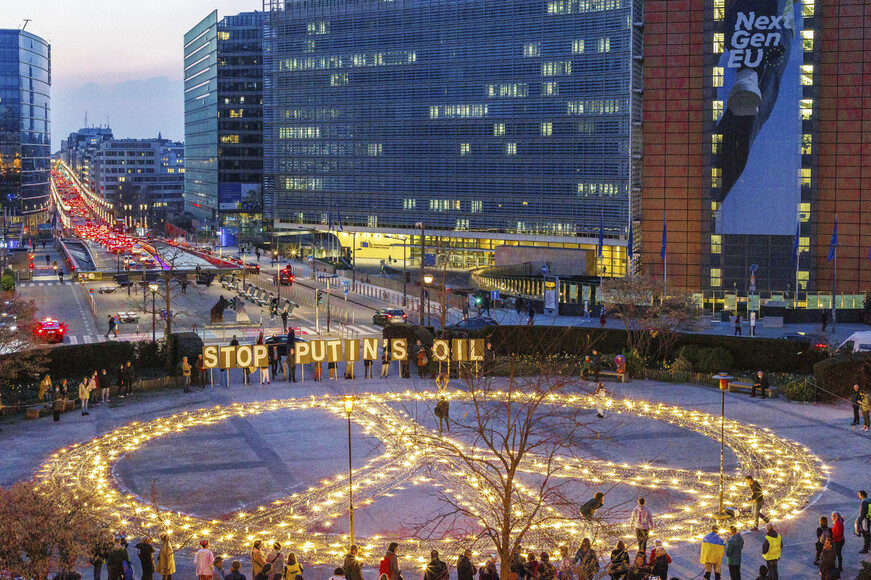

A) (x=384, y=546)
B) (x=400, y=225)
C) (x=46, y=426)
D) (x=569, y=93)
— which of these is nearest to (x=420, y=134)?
(x=400, y=225)

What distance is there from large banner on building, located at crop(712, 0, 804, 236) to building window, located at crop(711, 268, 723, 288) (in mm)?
4136

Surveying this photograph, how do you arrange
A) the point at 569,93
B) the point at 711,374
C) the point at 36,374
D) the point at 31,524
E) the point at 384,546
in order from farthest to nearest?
the point at 569,93, the point at 711,374, the point at 36,374, the point at 384,546, the point at 31,524

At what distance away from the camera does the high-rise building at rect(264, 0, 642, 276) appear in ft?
390

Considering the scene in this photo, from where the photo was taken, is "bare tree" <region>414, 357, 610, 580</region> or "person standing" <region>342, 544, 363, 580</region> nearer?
"person standing" <region>342, 544, 363, 580</region>

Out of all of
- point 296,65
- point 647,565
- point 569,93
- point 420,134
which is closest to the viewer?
point 647,565

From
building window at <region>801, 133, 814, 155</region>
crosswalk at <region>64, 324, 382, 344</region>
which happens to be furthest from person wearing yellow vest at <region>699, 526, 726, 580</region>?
building window at <region>801, 133, 814, 155</region>

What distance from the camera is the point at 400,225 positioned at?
141000mm

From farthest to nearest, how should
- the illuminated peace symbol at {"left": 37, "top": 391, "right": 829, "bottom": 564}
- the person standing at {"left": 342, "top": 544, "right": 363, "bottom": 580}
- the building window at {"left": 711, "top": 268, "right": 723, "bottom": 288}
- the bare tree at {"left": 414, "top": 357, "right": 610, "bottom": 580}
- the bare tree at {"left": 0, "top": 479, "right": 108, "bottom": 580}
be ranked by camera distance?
1. the building window at {"left": 711, "top": 268, "right": 723, "bottom": 288}
2. the illuminated peace symbol at {"left": 37, "top": 391, "right": 829, "bottom": 564}
3. the bare tree at {"left": 414, "top": 357, "right": 610, "bottom": 580}
4. the person standing at {"left": 342, "top": 544, "right": 363, "bottom": 580}
5. the bare tree at {"left": 0, "top": 479, "right": 108, "bottom": 580}

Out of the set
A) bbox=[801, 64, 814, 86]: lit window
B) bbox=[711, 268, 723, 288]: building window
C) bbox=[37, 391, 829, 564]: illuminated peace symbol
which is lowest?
bbox=[37, 391, 829, 564]: illuminated peace symbol

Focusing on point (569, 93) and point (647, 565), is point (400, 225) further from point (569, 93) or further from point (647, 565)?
point (647, 565)

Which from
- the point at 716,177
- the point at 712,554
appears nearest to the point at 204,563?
the point at 712,554

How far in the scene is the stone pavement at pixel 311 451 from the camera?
90.5 ft

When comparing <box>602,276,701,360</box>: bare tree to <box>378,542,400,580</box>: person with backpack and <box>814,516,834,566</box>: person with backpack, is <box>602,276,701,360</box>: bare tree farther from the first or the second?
<box>378,542,400,580</box>: person with backpack

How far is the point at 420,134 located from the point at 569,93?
77.0ft
